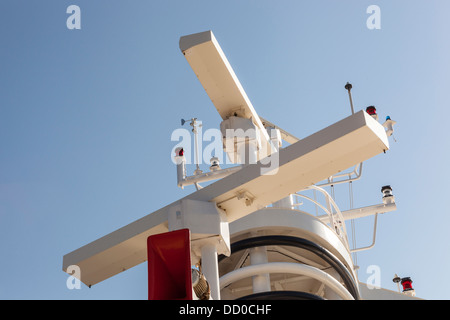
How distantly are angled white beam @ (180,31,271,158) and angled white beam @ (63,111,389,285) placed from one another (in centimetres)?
143

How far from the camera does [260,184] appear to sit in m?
6.03

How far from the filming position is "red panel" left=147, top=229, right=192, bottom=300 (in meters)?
4.51

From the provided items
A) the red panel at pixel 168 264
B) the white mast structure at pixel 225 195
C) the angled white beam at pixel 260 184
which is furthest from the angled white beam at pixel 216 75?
the red panel at pixel 168 264

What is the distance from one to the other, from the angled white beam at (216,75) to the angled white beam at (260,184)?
143cm

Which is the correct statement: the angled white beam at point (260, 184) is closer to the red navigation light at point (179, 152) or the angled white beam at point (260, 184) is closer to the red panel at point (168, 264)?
the red panel at point (168, 264)

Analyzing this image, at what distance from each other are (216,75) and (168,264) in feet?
9.90

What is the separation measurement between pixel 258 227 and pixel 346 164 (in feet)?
11.2

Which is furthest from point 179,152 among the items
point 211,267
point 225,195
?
point 211,267

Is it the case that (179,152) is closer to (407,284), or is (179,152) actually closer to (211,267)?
(407,284)
